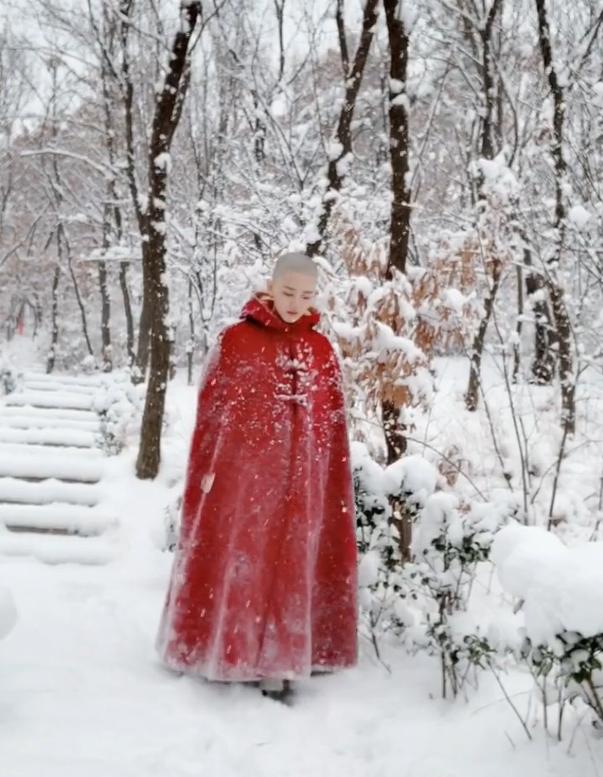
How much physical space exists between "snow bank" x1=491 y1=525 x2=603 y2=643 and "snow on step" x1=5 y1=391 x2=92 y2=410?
1001cm

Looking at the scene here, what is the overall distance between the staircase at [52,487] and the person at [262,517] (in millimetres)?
2844

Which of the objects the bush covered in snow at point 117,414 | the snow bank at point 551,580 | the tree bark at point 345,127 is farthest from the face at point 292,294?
the bush covered in snow at point 117,414

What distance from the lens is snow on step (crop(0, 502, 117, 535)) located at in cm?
621

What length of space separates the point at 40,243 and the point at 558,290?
87.1 feet

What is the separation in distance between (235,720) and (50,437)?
22.0 feet

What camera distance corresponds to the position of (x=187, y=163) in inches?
740

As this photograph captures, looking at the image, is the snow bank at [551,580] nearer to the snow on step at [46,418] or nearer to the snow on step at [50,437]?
the snow on step at [50,437]

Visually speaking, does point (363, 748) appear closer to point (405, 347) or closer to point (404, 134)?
point (405, 347)

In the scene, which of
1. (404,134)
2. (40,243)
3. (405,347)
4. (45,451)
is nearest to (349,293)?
(405,347)

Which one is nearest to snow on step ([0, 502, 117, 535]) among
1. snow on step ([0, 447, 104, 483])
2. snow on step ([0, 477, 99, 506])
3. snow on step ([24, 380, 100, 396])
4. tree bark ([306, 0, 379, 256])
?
snow on step ([0, 477, 99, 506])

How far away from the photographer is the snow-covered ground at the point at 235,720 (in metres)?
2.37

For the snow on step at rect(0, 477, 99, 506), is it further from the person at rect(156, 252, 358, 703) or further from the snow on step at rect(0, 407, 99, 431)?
the person at rect(156, 252, 358, 703)

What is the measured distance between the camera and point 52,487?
22.5 feet

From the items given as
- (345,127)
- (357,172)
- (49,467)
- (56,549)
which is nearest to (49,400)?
(49,467)
